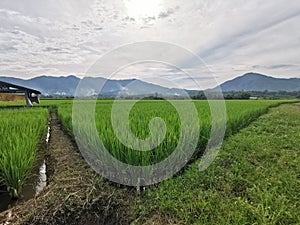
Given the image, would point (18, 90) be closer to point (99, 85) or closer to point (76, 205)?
point (99, 85)

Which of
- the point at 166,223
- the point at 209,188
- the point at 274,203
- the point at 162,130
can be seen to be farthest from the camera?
the point at 162,130

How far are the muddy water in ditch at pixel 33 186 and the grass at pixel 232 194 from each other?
1629 millimetres

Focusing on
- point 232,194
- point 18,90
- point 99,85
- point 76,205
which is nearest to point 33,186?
point 76,205

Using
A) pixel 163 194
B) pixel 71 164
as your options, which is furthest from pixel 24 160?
pixel 163 194

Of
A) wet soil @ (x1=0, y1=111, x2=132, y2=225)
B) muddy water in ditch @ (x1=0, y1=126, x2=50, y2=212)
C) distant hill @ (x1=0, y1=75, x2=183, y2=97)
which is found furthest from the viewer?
distant hill @ (x1=0, y1=75, x2=183, y2=97)

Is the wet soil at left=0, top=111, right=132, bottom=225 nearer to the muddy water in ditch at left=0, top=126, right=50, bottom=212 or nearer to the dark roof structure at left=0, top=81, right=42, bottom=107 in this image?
the muddy water in ditch at left=0, top=126, right=50, bottom=212

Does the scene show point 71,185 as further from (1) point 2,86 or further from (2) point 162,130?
(1) point 2,86

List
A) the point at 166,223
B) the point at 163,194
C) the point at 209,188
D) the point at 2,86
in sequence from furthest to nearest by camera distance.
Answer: the point at 2,86 → the point at 209,188 → the point at 163,194 → the point at 166,223

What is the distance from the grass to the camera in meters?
2.12

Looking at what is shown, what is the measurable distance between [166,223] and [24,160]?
204 cm

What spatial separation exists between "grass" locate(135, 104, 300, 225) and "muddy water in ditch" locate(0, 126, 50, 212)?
163cm

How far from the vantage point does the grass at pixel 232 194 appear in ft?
6.95

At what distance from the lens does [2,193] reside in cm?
289

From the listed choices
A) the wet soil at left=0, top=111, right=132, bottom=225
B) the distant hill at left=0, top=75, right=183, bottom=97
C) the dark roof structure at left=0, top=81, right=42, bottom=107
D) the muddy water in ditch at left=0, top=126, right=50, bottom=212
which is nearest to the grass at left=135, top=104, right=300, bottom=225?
the wet soil at left=0, top=111, right=132, bottom=225
